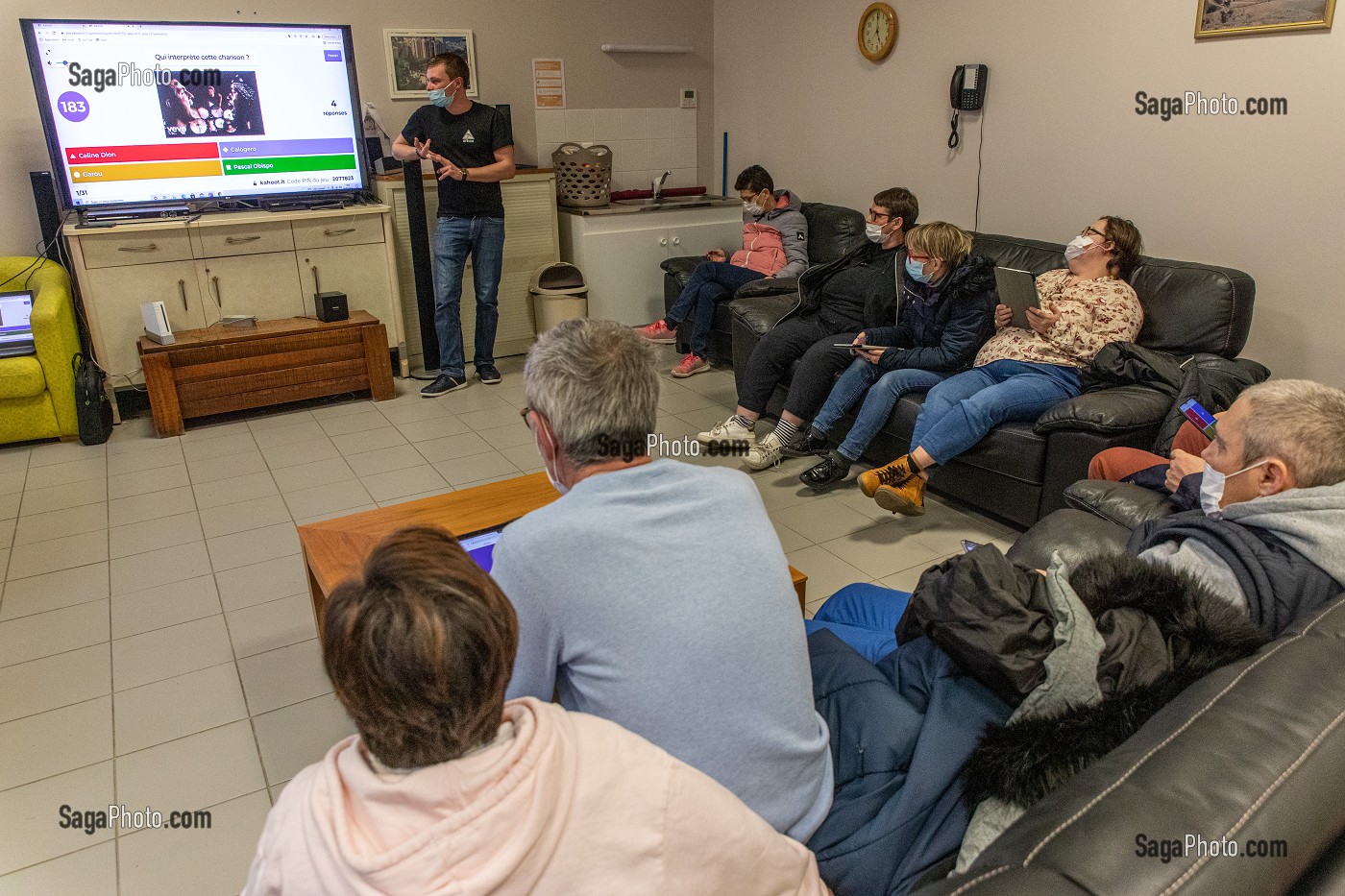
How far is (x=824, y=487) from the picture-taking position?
3.71 metres

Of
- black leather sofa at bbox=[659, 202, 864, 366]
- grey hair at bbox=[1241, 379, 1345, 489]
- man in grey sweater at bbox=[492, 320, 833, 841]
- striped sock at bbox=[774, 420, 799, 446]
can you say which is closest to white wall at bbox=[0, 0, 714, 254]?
black leather sofa at bbox=[659, 202, 864, 366]

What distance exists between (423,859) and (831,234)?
4791 millimetres

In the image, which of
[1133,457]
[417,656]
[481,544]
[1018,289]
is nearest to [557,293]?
[1018,289]

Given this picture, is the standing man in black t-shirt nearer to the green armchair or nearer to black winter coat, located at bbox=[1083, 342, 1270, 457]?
the green armchair

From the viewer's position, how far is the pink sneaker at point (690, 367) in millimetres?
5164

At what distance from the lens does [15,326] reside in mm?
4129

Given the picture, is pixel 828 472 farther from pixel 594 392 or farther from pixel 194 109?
Result: pixel 194 109

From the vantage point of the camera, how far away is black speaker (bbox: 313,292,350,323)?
4688 mm

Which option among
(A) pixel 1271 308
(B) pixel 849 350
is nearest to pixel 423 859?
(B) pixel 849 350

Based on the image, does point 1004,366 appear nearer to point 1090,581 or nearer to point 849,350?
point 849,350

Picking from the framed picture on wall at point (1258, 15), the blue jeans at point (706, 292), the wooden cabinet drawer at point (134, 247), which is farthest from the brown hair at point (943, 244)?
the wooden cabinet drawer at point (134, 247)

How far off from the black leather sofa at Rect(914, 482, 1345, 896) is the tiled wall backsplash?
547 centimetres

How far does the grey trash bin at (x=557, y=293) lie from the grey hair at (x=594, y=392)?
13.2 ft

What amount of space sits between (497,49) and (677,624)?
5.21 meters
